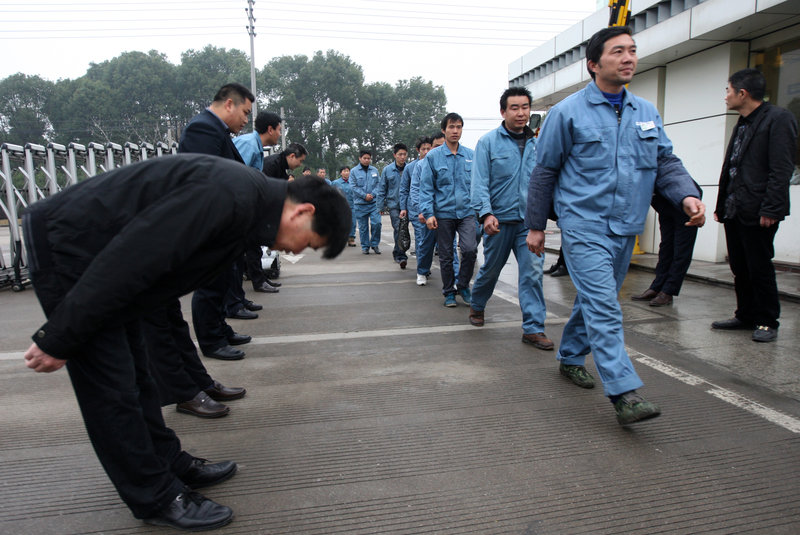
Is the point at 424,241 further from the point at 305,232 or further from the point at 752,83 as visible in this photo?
the point at 305,232

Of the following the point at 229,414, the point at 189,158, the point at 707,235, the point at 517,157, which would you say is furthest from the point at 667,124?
the point at 189,158

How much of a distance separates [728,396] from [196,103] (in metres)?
65.7

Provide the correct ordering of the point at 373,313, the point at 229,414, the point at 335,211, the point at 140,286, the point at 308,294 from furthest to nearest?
the point at 308,294 < the point at 373,313 < the point at 229,414 < the point at 335,211 < the point at 140,286

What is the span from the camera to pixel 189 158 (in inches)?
69.6

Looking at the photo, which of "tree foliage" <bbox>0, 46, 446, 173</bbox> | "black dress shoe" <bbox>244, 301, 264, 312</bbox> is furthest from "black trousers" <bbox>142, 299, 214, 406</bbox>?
"tree foliage" <bbox>0, 46, 446, 173</bbox>

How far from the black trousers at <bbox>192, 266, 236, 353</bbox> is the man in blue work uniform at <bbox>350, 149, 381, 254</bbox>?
24.8ft

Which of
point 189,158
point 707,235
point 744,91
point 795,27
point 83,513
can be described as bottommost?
point 83,513

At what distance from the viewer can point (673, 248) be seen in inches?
233

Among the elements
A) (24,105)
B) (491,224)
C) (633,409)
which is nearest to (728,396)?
(633,409)

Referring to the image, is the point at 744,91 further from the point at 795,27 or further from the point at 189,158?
the point at 189,158

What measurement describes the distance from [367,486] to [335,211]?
119 cm

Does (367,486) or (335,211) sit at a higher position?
(335,211)

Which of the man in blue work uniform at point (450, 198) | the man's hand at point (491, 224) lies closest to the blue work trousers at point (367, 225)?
the man in blue work uniform at point (450, 198)

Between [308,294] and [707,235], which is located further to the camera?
[707,235]
